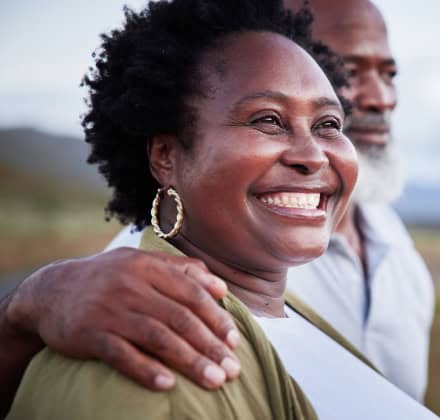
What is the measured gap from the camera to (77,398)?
4.59 ft

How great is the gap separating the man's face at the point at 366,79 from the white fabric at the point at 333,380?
6.01 feet

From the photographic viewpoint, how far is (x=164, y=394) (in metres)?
1.42

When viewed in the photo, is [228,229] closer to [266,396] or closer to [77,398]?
[266,396]

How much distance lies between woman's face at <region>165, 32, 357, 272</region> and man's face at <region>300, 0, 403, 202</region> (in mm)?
1751

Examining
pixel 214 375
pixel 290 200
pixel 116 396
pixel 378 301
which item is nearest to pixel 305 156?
pixel 290 200

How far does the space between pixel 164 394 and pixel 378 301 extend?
2.24 metres

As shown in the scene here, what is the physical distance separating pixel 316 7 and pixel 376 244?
132cm

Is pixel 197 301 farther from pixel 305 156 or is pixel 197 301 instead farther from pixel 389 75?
pixel 389 75

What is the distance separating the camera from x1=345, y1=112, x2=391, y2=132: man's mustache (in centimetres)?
377

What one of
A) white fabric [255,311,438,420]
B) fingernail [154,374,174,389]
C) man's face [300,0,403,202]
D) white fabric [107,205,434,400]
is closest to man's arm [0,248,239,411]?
fingernail [154,374,174,389]

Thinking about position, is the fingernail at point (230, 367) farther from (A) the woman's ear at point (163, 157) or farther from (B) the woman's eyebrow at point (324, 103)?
(B) the woman's eyebrow at point (324, 103)

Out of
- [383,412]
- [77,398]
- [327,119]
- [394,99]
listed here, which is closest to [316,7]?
[394,99]

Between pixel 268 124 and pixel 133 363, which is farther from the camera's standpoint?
pixel 268 124

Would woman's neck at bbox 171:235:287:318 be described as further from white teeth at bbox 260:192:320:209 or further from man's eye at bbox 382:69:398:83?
man's eye at bbox 382:69:398:83
